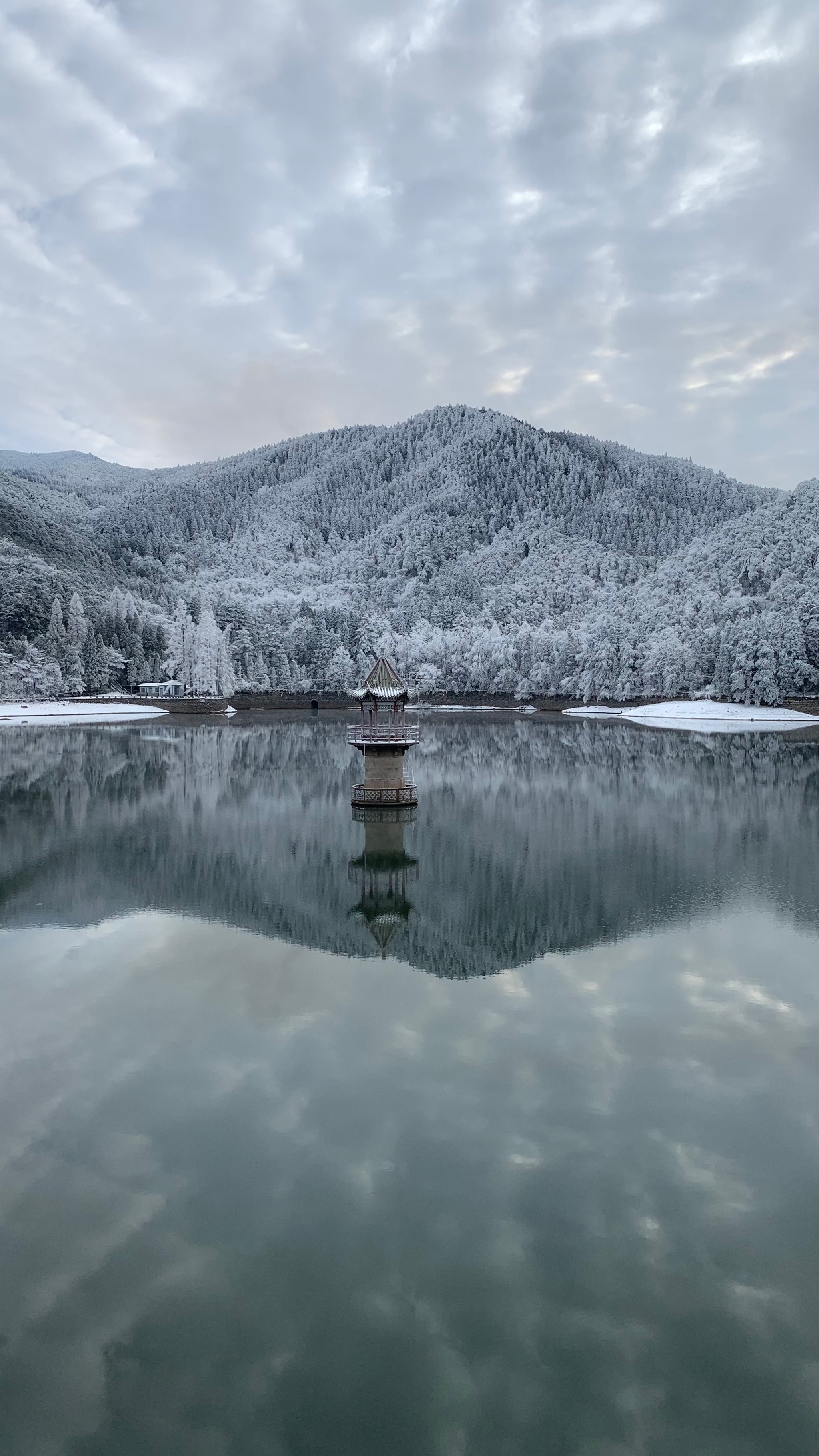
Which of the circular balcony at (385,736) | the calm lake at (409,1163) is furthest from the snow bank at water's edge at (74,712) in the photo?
the calm lake at (409,1163)

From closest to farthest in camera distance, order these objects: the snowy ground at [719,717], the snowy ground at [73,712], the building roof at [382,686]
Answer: the building roof at [382,686] → the snowy ground at [719,717] → the snowy ground at [73,712]

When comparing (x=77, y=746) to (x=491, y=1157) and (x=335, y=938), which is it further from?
(x=491, y=1157)

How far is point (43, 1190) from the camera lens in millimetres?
11578

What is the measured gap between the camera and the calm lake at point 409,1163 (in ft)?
27.5

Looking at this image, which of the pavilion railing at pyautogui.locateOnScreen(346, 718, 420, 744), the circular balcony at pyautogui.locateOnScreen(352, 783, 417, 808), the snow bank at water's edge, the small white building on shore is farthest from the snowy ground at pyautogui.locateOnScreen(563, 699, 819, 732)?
the small white building on shore

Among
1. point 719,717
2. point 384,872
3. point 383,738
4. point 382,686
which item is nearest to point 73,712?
point 719,717

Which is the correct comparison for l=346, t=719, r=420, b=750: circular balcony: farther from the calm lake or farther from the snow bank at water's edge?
the snow bank at water's edge

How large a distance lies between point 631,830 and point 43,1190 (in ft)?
95.5

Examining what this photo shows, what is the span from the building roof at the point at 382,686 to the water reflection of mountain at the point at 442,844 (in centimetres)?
574

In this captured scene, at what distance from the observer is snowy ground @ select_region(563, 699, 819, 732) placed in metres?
98.1

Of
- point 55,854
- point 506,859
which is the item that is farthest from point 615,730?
point 55,854

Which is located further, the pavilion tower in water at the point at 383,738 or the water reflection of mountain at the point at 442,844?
the pavilion tower in water at the point at 383,738

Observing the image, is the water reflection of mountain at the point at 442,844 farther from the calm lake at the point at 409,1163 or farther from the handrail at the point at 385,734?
the handrail at the point at 385,734

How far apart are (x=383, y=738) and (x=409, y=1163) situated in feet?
94.1
